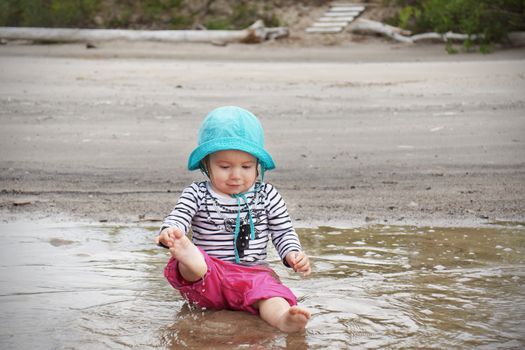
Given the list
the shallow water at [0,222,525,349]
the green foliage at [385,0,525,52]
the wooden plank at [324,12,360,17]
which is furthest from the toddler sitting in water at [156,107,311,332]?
the wooden plank at [324,12,360,17]

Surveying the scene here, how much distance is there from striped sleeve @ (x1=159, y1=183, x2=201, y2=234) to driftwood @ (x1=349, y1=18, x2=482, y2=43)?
38.9ft

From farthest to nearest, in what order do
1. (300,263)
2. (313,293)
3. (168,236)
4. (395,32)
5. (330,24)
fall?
1. (330,24)
2. (395,32)
3. (313,293)
4. (300,263)
5. (168,236)

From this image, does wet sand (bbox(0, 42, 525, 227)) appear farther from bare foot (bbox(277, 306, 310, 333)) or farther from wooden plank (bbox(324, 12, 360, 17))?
wooden plank (bbox(324, 12, 360, 17))

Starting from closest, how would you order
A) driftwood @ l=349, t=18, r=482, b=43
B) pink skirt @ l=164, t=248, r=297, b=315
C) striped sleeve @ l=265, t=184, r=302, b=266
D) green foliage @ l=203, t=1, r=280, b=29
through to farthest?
1. pink skirt @ l=164, t=248, r=297, b=315
2. striped sleeve @ l=265, t=184, r=302, b=266
3. driftwood @ l=349, t=18, r=482, b=43
4. green foliage @ l=203, t=1, r=280, b=29

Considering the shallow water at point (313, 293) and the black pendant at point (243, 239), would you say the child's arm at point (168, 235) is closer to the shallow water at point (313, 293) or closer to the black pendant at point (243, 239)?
the shallow water at point (313, 293)

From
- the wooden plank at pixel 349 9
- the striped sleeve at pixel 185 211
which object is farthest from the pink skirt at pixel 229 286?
the wooden plank at pixel 349 9

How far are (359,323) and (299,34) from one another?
560 inches

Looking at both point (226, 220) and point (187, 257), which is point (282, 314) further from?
point (226, 220)

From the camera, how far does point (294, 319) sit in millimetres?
3785

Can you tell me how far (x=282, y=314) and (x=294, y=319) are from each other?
94mm

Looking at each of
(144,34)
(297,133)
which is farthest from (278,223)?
(144,34)

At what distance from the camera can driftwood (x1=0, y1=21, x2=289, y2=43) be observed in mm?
17297

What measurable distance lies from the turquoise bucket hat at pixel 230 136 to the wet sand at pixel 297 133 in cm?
198

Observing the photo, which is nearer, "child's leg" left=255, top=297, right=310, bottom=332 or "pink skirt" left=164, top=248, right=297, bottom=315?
"child's leg" left=255, top=297, right=310, bottom=332
